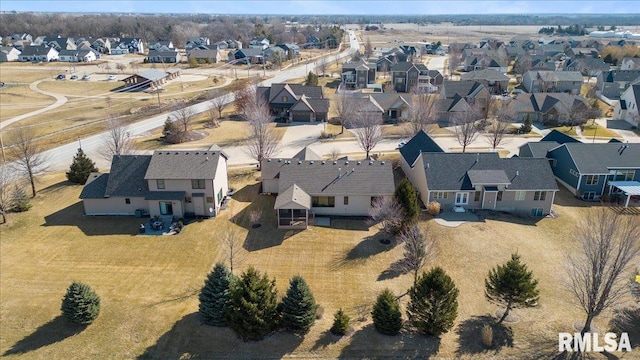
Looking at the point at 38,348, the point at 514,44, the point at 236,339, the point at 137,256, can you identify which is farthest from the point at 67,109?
the point at 514,44

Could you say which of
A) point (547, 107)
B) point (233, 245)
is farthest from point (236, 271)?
point (547, 107)

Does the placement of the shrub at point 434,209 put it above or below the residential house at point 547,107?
below

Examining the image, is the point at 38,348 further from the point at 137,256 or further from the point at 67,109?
the point at 67,109

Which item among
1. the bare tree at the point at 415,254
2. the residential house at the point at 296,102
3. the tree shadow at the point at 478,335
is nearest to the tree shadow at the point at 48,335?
the bare tree at the point at 415,254

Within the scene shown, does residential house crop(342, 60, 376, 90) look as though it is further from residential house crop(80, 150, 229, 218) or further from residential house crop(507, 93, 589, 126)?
residential house crop(80, 150, 229, 218)

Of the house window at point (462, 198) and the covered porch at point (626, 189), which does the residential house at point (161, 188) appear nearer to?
the house window at point (462, 198)

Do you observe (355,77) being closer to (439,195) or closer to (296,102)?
(296,102)

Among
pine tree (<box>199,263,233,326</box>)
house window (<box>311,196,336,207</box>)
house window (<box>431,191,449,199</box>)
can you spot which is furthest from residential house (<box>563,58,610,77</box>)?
pine tree (<box>199,263,233,326</box>)
